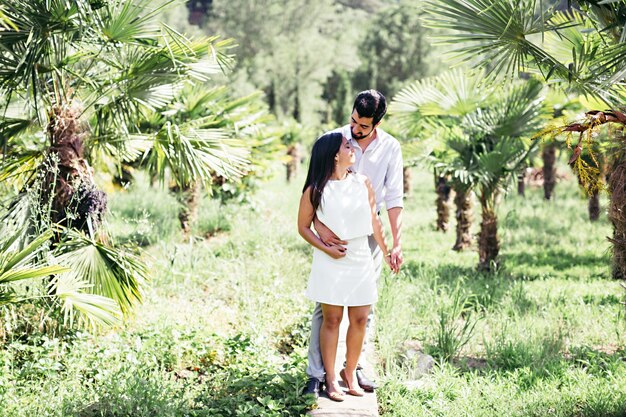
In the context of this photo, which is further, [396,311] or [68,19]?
[396,311]

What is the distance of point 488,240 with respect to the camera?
973 cm

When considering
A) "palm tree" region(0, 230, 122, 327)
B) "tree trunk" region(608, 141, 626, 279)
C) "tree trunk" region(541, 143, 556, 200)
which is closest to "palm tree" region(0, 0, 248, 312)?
"palm tree" region(0, 230, 122, 327)

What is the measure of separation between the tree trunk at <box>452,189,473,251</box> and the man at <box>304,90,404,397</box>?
7037 mm

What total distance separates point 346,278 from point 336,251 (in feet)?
0.55

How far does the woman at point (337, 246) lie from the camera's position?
4156mm

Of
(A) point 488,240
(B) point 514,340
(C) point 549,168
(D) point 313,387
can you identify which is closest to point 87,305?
(D) point 313,387

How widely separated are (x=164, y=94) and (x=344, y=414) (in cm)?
392

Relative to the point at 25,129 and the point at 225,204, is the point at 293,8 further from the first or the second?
the point at 25,129

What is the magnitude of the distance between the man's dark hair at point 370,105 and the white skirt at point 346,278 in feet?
2.37

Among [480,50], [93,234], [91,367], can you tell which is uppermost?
[480,50]

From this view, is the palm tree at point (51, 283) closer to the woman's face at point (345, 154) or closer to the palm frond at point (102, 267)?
the palm frond at point (102, 267)

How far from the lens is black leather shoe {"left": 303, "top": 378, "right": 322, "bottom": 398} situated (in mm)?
4288

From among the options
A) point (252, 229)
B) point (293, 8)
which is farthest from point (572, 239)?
point (293, 8)

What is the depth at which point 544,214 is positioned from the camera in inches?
611
